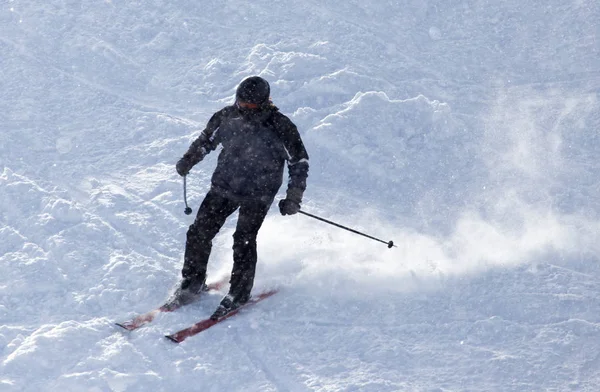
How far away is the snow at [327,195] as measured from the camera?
5645 millimetres

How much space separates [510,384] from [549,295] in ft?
4.96

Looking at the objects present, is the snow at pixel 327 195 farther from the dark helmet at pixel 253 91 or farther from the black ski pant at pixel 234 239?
the dark helmet at pixel 253 91

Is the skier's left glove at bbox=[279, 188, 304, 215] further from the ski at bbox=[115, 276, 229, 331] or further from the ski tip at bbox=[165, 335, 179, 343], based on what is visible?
the ski tip at bbox=[165, 335, 179, 343]

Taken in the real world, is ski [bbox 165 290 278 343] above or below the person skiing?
below

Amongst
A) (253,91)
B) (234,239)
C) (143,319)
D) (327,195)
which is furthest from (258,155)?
(327,195)

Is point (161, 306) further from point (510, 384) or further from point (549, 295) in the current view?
point (549, 295)

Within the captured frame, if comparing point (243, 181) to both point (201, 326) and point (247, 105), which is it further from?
point (201, 326)

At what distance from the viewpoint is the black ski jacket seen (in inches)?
243

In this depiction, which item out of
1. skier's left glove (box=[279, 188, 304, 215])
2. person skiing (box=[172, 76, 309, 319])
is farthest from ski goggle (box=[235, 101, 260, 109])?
skier's left glove (box=[279, 188, 304, 215])

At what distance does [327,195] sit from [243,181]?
239 centimetres

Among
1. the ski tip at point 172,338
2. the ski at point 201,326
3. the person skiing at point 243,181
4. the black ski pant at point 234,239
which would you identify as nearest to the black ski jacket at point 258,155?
the person skiing at point 243,181

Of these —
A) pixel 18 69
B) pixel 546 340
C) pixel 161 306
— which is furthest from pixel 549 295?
pixel 18 69

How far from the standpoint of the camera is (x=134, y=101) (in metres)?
10.1

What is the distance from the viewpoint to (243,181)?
6.24 m
